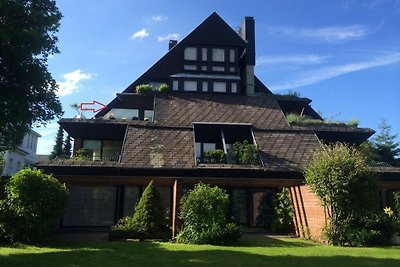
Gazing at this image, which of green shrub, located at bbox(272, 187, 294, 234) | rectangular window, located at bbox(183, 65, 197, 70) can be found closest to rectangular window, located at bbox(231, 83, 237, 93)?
rectangular window, located at bbox(183, 65, 197, 70)

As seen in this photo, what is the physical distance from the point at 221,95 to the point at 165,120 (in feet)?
19.2

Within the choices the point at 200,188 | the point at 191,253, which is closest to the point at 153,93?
the point at 200,188

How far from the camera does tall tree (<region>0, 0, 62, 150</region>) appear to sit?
12.0 metres

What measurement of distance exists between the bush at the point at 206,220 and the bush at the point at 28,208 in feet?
15.4

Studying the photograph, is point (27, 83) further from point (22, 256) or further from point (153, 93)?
point (153, 93)

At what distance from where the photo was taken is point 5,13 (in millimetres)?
12023

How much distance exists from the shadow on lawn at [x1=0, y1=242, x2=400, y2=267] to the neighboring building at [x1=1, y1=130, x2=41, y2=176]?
36.5 metres

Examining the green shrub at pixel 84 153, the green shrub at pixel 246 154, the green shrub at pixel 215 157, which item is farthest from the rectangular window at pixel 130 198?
the green shrub at pixel 246 154

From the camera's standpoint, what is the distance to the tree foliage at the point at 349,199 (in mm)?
14703

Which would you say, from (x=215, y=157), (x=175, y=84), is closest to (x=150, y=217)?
(x=215, y=157)

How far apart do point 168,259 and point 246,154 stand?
11565mm

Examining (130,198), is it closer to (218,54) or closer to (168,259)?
(168,259)

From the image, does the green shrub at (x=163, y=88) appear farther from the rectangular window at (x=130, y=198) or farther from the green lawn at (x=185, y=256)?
the green lawn at (x=185, y=256)

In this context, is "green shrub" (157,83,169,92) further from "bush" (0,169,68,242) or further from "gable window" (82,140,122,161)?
"bush" (0,169,68,242)
